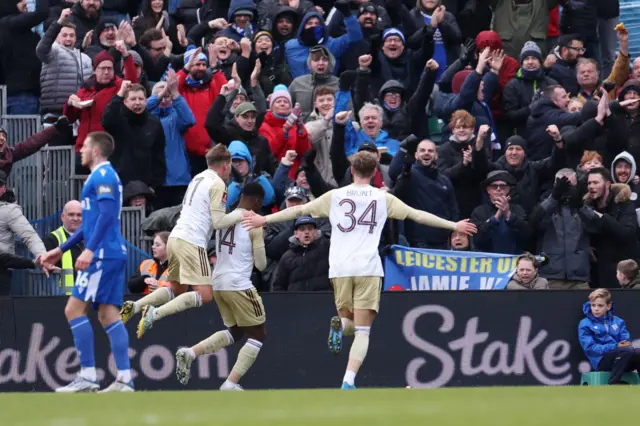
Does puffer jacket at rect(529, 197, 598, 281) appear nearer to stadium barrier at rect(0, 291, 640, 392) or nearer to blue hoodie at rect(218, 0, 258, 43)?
stadium barrier at rect(0, 291, 640, 392)

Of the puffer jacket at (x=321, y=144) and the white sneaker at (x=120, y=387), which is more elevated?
the puffer jacket at (x=321, y=144)

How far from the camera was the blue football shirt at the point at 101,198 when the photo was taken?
37.5ft

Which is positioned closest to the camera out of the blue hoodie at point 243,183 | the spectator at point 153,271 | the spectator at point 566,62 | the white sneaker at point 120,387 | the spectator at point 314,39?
the white sneaker at point 120,387

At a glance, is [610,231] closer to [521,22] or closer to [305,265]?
[305,265]

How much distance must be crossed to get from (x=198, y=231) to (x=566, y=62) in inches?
301

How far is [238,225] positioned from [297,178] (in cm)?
299

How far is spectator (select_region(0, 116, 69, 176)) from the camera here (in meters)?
16.4

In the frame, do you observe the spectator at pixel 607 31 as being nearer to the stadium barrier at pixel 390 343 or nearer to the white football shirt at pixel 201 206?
the stadium barrier at pixel 390 343

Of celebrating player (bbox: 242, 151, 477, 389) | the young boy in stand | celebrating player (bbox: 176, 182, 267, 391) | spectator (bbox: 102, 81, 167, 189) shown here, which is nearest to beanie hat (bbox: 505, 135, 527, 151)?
the young boy in stand

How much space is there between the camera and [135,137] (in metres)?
16.4

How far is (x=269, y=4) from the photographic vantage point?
19.2 m

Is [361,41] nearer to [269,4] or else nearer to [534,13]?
[269,4]

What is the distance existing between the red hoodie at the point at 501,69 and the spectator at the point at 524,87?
10cm

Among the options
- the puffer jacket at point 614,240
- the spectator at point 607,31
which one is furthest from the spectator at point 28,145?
the spectator at point 607,31
